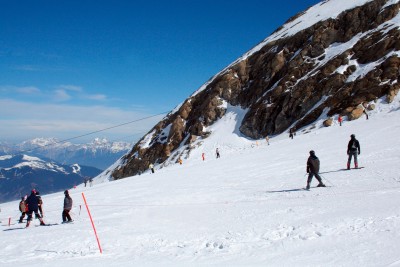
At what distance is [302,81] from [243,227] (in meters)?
61.5

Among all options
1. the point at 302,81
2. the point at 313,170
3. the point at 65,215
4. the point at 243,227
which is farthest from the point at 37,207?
the point at 302,81

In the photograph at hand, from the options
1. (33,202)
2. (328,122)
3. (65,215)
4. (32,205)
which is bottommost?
(65,215)

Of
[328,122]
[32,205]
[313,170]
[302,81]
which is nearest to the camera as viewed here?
[313,170]

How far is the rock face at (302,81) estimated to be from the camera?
56.3 metres

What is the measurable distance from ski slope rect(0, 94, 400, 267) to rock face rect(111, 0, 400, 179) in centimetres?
3486

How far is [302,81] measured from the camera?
68250 millimetres

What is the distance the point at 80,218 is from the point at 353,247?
14.1m

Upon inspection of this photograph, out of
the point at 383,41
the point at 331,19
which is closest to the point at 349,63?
the point at 383,41

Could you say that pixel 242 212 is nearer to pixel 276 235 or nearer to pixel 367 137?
pixel 276 235

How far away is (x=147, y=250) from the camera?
35.3 ft

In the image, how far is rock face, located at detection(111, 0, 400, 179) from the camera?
185 ft

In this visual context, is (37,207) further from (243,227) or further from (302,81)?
(302,81)

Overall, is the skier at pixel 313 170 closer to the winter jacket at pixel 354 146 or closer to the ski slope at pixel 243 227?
the ski slope at pixel 243 227

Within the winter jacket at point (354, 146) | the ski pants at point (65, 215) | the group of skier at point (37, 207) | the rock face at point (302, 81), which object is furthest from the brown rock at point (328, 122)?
the ski pants at point (65, 215)
